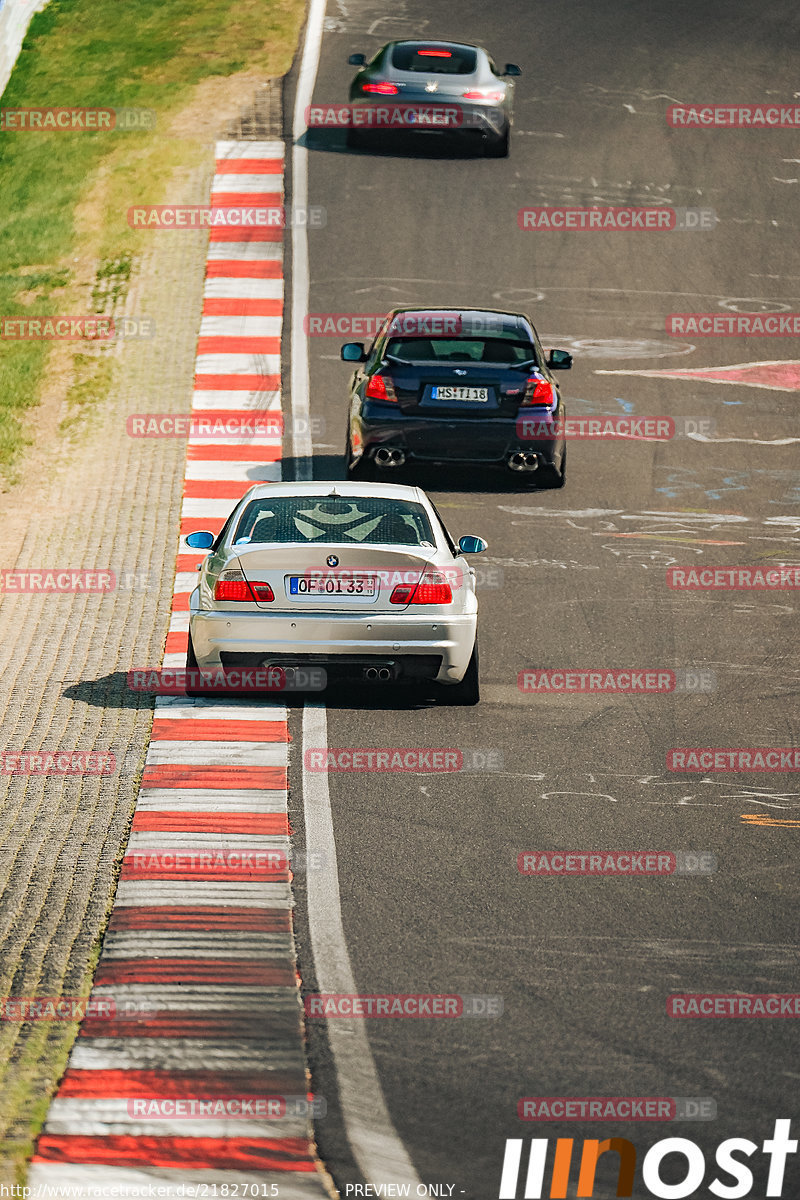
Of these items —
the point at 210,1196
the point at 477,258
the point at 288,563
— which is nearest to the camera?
the point at 210,1196

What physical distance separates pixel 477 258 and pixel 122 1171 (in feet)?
63.7

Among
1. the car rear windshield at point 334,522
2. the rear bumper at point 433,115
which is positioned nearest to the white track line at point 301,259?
the rear bumper at point 433,115

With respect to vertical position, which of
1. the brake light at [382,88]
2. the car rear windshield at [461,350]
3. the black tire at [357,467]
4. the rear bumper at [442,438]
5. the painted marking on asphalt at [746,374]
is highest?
the car rear windshield at [461,350]

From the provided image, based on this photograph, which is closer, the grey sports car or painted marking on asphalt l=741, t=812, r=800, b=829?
painted marking on asphalt l=741, t=812, r=800, b=829

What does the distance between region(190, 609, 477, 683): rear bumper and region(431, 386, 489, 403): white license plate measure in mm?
5179

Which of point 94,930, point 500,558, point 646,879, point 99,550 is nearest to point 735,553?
point 500,558

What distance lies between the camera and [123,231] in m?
24.7

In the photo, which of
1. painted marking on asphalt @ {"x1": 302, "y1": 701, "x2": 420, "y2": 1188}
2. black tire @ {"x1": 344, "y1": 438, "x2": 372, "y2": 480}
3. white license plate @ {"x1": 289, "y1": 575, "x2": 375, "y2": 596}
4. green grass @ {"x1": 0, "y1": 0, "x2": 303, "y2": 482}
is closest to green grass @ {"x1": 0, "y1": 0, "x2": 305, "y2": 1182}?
green grass @ {"x1": 0, "y1": 0, "x2": 303, "y2": 482}

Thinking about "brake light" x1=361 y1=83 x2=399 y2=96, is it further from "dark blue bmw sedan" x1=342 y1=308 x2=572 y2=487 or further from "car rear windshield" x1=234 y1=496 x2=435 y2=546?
"car rear windshield" x1=234 y1=496 x2=435 y2=546

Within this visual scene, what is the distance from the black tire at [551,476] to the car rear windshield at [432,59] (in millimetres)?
10241

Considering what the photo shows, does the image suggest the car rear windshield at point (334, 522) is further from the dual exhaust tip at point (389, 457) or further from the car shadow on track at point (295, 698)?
the dual exhaust tip at point (389, 457)

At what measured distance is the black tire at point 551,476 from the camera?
15.8 m

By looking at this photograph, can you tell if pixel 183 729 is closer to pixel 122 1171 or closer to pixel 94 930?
pixel 94 930

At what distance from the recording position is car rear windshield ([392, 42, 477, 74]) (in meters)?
24.5
